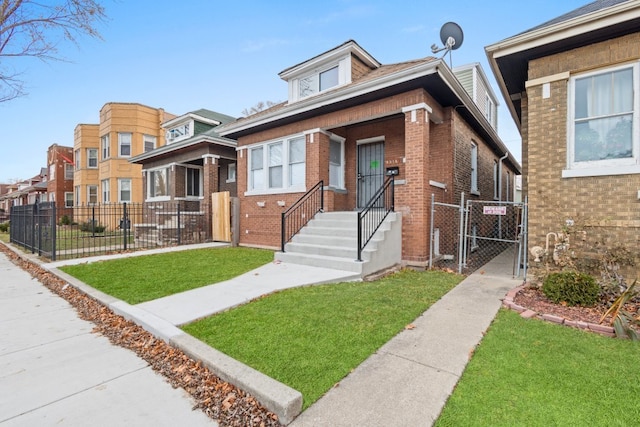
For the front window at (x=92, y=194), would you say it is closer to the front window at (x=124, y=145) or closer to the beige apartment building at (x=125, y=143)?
the beige apartment building at (x=125, y=143)

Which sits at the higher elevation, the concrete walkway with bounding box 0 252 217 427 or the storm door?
the storm door

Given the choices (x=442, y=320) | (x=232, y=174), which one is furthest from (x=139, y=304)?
(x=232, y=174)

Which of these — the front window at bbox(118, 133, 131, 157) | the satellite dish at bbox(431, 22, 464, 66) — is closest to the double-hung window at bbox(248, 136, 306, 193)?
the satellite dish at bbox(431, 22, 464, 66)

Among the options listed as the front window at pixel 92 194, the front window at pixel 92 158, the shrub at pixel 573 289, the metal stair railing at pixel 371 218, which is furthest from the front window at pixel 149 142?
the shrub at pixel 573 289

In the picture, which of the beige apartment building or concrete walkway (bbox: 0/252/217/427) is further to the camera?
the beige apartment building

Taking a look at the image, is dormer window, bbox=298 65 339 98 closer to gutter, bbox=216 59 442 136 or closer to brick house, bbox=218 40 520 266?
brick house, bbox=218 40 520 266

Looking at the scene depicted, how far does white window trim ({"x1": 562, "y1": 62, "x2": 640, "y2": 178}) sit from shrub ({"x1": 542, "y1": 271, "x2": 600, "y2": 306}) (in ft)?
6.80

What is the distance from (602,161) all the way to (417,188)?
3.33m

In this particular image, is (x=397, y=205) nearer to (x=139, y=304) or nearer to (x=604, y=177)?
(x=604, y=177)

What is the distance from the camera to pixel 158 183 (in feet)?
55.2

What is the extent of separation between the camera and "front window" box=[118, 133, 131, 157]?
21.8 m

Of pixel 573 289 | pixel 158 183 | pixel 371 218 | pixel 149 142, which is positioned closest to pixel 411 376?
pixel 573 289

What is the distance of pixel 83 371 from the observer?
2.93m

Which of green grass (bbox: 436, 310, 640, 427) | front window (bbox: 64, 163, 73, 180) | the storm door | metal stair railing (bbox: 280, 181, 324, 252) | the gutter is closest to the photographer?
green grass (bbox: 436, 310, 640, 427)
